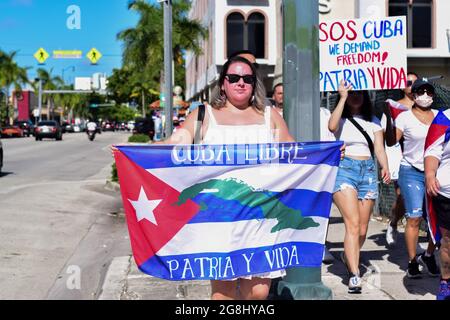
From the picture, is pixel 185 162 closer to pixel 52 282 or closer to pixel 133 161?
pixel 133 161

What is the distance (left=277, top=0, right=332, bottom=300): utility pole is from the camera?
5.42m

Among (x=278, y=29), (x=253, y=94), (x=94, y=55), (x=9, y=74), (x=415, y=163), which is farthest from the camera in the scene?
(x=9, y=74)

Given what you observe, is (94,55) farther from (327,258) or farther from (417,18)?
(327,258)

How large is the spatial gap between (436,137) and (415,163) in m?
1.33

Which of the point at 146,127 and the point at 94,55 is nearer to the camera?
the point at 94,55

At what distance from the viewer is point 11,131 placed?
2485 inches

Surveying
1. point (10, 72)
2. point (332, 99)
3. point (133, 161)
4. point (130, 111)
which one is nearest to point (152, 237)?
point (133, 161)

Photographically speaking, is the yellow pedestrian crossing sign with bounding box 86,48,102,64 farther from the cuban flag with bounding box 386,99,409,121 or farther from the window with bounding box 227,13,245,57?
the cuban flag with bounding box 386,99,409,121

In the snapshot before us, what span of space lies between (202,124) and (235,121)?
0.21 meters

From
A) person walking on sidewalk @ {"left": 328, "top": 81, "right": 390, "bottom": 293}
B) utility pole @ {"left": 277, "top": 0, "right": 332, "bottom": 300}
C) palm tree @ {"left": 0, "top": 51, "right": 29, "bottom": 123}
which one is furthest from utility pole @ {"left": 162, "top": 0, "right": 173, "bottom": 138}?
palm tree @ {"left": 0, "top": 51, "right": 29, "bottom": 123}

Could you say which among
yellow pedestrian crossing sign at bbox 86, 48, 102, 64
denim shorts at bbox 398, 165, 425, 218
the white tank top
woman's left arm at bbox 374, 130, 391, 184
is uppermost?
yellow pedestrian crossing sign at bbox 86, 48, 102, 64

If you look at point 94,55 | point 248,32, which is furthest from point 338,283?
point 248,32

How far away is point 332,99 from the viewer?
12.6 m

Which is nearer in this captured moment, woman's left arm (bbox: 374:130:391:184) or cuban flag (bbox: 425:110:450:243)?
cuban flag (bbox: 425:110:450:243)
